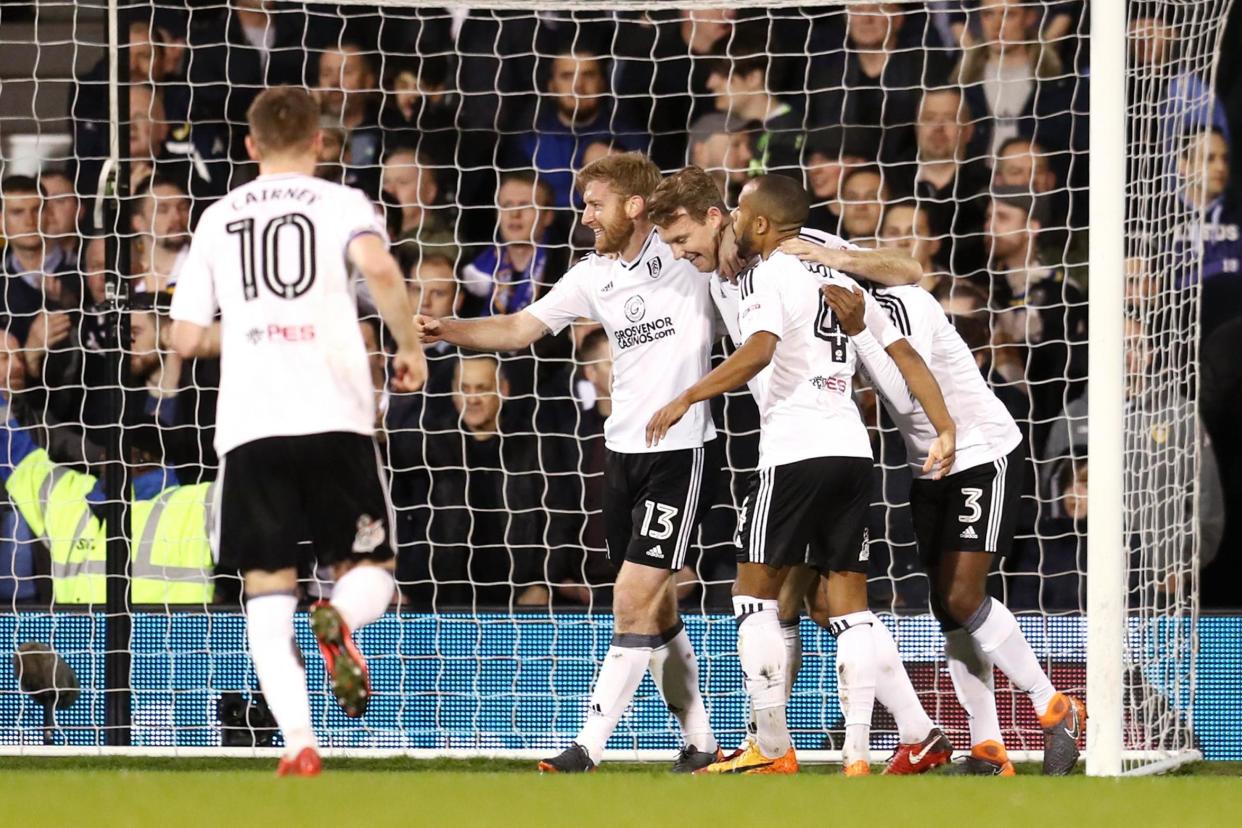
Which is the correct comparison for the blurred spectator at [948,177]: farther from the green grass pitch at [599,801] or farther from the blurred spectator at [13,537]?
the blurred spectator at [13,537]

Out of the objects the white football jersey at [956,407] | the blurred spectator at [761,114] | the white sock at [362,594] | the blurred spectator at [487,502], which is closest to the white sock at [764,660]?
the white football jersey at [956,407]

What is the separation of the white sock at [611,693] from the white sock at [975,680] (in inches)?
39.5

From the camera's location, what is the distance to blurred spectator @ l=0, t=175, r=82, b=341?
7992mm

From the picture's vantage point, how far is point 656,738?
25.2ft

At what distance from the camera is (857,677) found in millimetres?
5934

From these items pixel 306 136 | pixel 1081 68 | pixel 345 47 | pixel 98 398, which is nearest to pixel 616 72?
pixel 345 47

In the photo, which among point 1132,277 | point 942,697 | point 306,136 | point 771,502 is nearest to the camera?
point 306,136

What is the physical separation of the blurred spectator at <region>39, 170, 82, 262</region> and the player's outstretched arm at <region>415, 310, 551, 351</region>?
87.6 inches

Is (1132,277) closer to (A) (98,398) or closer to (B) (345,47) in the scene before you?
(B) (345,47)

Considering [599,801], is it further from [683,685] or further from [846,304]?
[683,685]

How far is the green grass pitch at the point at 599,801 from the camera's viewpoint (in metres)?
4.03

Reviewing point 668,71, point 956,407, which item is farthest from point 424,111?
point 956,407

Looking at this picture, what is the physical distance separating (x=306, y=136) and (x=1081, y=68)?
4.41 metres

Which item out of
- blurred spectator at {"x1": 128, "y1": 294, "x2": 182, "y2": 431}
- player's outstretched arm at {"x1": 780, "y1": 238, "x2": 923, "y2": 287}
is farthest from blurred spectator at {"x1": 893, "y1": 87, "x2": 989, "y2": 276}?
blurred spectator at {"x1": 128, "y1": 294, "x2": 182, "y2": 431}
